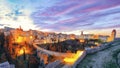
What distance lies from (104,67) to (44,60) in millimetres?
28160

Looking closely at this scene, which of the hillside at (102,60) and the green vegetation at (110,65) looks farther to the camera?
the hillside at (102,60)

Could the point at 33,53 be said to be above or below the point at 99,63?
below

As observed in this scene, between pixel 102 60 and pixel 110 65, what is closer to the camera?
pixel 110 65

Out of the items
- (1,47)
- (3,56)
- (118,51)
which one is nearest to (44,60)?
(3,56)

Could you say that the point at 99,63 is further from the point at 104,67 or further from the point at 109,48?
the point at 109,48

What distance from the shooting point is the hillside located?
22562 mm

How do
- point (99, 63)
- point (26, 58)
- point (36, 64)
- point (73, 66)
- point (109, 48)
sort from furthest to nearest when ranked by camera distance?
point (26, 58) < point (36, 64) < point (109, 48) < point (99, 63) < point (73, 66)

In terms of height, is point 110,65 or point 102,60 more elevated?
point 102,60

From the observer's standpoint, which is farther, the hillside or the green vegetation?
the hillside

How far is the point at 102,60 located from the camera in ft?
79.2

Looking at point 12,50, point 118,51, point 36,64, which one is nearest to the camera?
point 118,51

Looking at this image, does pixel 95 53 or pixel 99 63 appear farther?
pixel 95 53

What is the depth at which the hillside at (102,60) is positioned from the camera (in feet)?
74.0

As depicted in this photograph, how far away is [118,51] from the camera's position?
26656 millimetres
